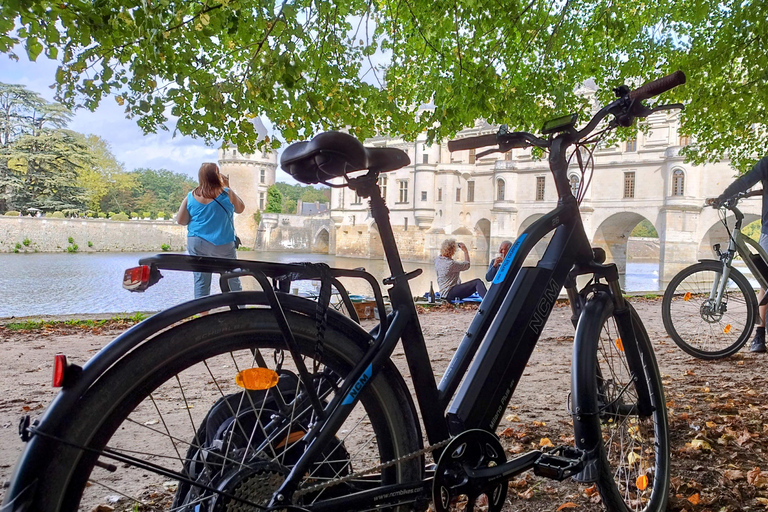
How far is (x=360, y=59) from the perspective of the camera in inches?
217

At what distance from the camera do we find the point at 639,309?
27.2 feet

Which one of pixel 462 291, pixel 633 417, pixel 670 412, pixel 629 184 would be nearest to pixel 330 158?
pixel 633 417

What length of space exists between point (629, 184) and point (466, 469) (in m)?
42.5

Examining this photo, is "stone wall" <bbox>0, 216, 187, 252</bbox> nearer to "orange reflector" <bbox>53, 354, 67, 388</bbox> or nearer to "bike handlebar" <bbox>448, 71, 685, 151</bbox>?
"bike handlebar" <bbox>448, 71, 685, 151</bbox>

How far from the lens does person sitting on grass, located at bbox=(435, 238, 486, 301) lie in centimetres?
926

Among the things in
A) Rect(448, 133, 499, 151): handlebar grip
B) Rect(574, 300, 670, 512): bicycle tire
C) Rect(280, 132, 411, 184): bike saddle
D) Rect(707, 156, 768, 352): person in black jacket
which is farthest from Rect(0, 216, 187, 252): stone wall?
Rect(280, 132, 411, 184): bike saddle

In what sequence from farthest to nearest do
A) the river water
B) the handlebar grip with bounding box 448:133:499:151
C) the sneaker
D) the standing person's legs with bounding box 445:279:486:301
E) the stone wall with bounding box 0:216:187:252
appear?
the stone wall with bounding box 0:216:187:252
the river water
the standing person's legs with bounding box 445:279:486:301
the sneaker
the handlebar grip with bounding box 448:133:499:151

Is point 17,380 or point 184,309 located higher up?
point 184,309

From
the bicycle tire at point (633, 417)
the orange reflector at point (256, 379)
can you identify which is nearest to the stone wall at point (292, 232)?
the bicycle tire at point (633, 417)

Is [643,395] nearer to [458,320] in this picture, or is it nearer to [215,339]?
[215,339]

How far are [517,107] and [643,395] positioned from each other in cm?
502

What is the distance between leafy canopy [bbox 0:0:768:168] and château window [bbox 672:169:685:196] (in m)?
29.7

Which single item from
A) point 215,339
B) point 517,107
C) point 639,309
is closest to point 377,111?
point 517,107

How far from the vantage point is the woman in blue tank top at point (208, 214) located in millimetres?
4848
